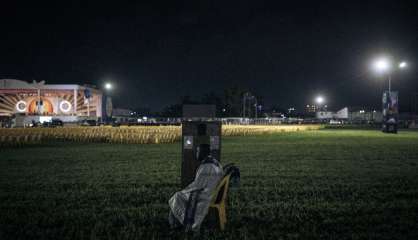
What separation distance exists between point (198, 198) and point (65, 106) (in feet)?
278

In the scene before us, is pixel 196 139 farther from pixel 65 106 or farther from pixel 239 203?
pixel 65 106

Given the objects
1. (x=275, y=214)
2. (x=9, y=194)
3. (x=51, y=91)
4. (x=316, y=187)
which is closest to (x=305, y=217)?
(x=275, y=214)

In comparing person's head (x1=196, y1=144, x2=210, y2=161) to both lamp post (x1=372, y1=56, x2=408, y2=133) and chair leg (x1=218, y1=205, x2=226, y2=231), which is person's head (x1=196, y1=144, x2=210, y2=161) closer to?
chair leg (x1=218, y1=205, x2=226, y2=231)

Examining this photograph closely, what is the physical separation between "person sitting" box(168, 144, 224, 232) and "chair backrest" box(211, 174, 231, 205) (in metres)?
0.06

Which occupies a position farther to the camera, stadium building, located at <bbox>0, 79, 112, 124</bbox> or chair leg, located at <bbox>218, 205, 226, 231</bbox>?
stadium building, located at <bbox>0, 79, 112, 124</bbox>

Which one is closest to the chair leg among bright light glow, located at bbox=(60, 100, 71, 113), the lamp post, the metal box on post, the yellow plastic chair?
the yellow plastic chair

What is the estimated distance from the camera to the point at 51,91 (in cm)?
8481

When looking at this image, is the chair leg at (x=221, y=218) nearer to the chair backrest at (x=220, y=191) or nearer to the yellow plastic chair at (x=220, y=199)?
the yellow plastic chair at (x=220, y=199)

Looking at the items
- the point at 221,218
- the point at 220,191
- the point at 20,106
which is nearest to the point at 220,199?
the point at 220,191

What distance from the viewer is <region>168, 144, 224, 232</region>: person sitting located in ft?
17.5

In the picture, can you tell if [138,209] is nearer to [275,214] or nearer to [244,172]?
[275,214]

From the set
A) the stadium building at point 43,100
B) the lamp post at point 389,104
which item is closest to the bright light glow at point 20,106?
the stadium building at point 43,100

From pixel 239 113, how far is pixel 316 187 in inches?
4822

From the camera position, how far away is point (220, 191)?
569cm
